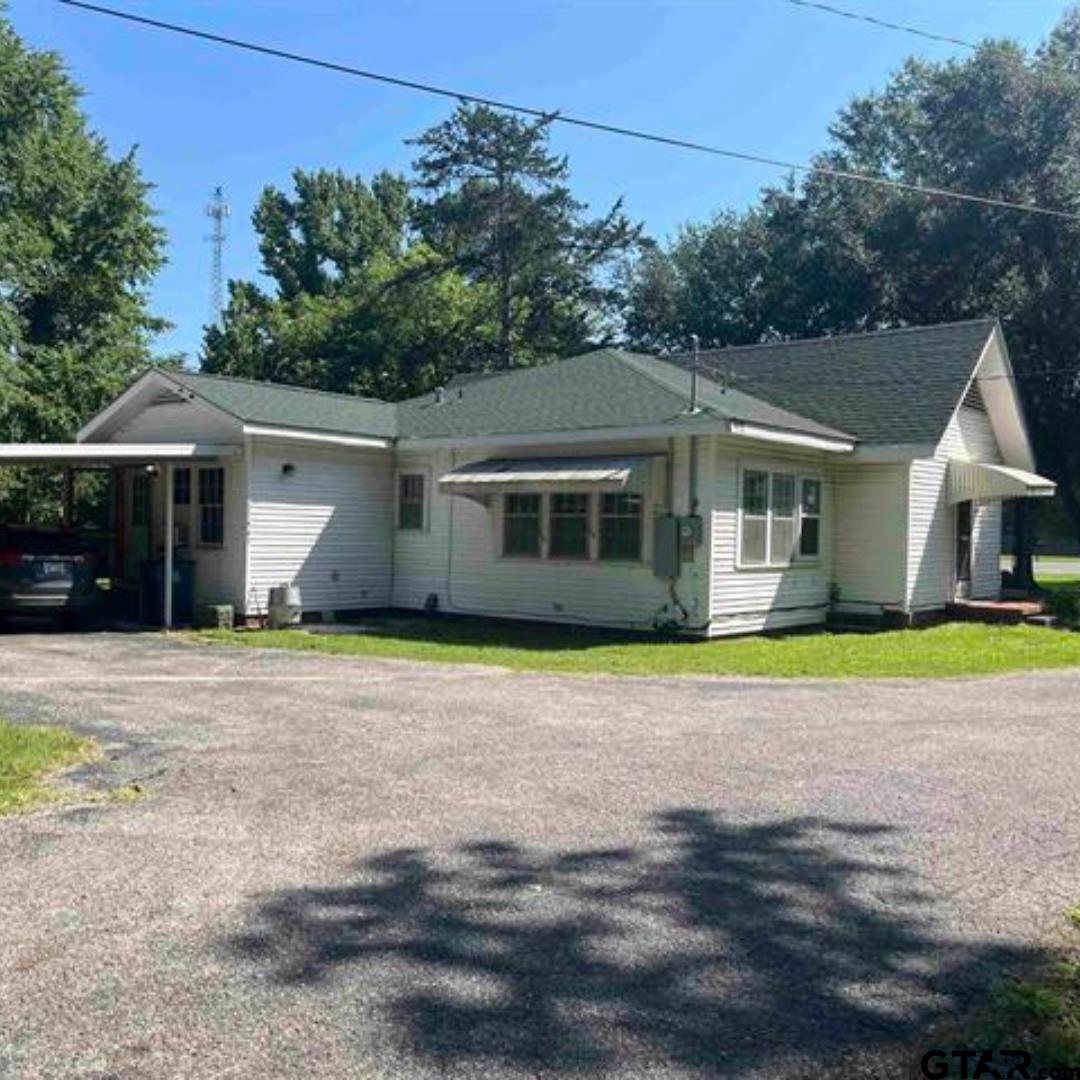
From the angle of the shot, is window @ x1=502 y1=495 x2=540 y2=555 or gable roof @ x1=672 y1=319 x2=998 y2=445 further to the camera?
gable roof @ x1=672 y1=319 x2=998 y2=445

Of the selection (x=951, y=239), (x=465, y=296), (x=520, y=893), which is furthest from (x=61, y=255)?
(x=520, y=893)

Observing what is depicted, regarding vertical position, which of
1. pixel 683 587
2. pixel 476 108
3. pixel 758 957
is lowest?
pixel 758 957

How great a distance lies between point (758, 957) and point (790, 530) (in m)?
13.1

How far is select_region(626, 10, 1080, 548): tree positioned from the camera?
90.9 ft

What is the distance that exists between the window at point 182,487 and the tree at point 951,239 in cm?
2075

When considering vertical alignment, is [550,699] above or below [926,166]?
below

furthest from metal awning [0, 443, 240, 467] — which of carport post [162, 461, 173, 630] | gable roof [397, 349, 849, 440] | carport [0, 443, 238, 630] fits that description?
gable roof [397, 349, 849, 440]

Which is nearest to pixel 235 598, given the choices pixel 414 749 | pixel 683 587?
pixel 683 587

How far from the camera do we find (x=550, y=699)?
1009 centimetres

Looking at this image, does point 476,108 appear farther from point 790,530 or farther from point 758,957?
point 758,957

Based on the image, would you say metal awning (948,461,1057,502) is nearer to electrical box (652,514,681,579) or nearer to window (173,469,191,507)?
electrical box (652,514,681,579)

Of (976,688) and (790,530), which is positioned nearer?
(976,688)

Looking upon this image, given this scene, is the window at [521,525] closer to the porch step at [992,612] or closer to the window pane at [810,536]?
the window pane at [810,536]

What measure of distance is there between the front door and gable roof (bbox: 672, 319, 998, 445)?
7.85 feet
